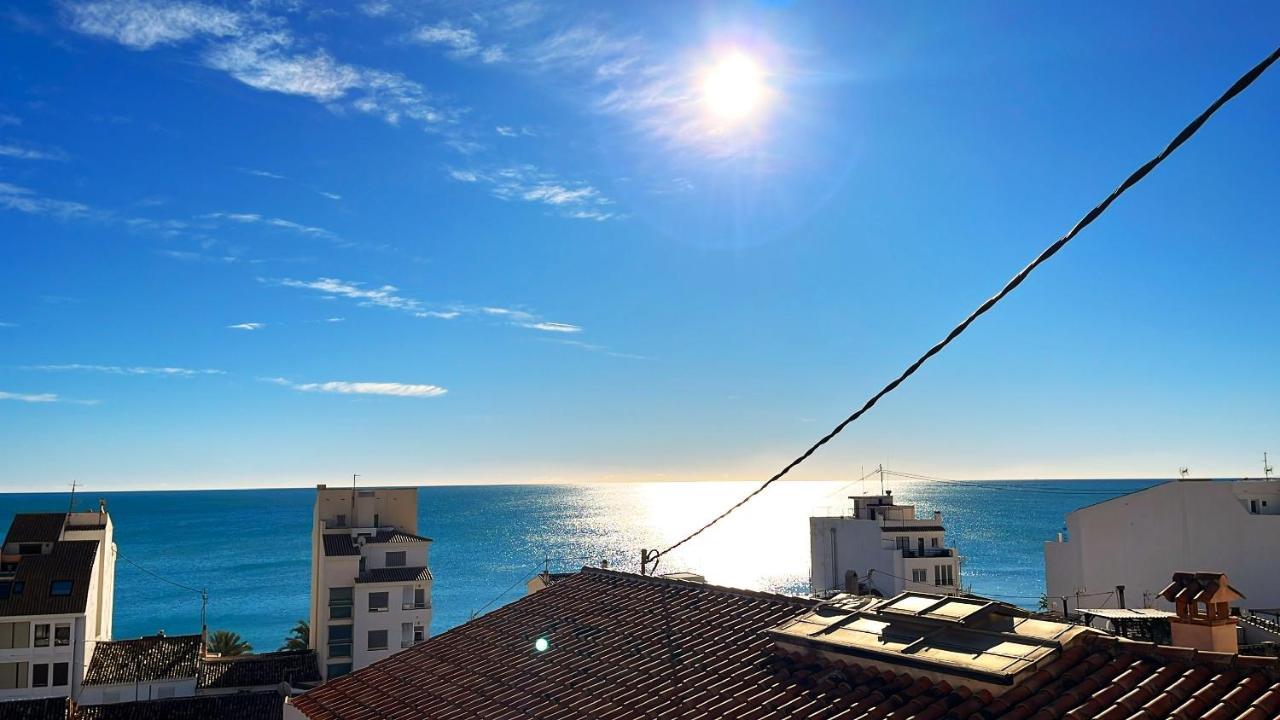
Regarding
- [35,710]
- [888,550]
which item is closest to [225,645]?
[35,710]

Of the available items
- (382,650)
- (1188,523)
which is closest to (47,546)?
(382,650)

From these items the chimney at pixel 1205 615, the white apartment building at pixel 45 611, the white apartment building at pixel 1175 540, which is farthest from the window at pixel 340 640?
the chimney at pixel 1205 615

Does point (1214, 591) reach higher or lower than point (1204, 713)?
higher

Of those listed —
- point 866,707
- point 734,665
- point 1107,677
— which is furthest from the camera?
point 734,665

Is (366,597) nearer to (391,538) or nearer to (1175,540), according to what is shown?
(391,538)

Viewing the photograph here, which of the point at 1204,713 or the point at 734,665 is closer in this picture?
the point at 1204,713

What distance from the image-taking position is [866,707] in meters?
10.3

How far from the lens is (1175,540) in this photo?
45531 millimetres

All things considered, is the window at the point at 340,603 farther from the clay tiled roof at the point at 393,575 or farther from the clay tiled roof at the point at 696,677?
the clay tiled roof at the point at 696,677

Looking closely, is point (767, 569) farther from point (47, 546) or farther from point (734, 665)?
point (734, 665)

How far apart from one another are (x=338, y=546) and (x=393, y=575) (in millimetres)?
4452

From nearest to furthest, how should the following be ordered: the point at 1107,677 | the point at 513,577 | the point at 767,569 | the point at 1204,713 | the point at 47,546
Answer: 1. the point at 1204,713
2. the point at 1107,677
3. the point at 47,546
4. the point at 513,577
5. the point at 767,569

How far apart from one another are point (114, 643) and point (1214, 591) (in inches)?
2343

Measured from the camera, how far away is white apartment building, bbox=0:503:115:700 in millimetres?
46875
